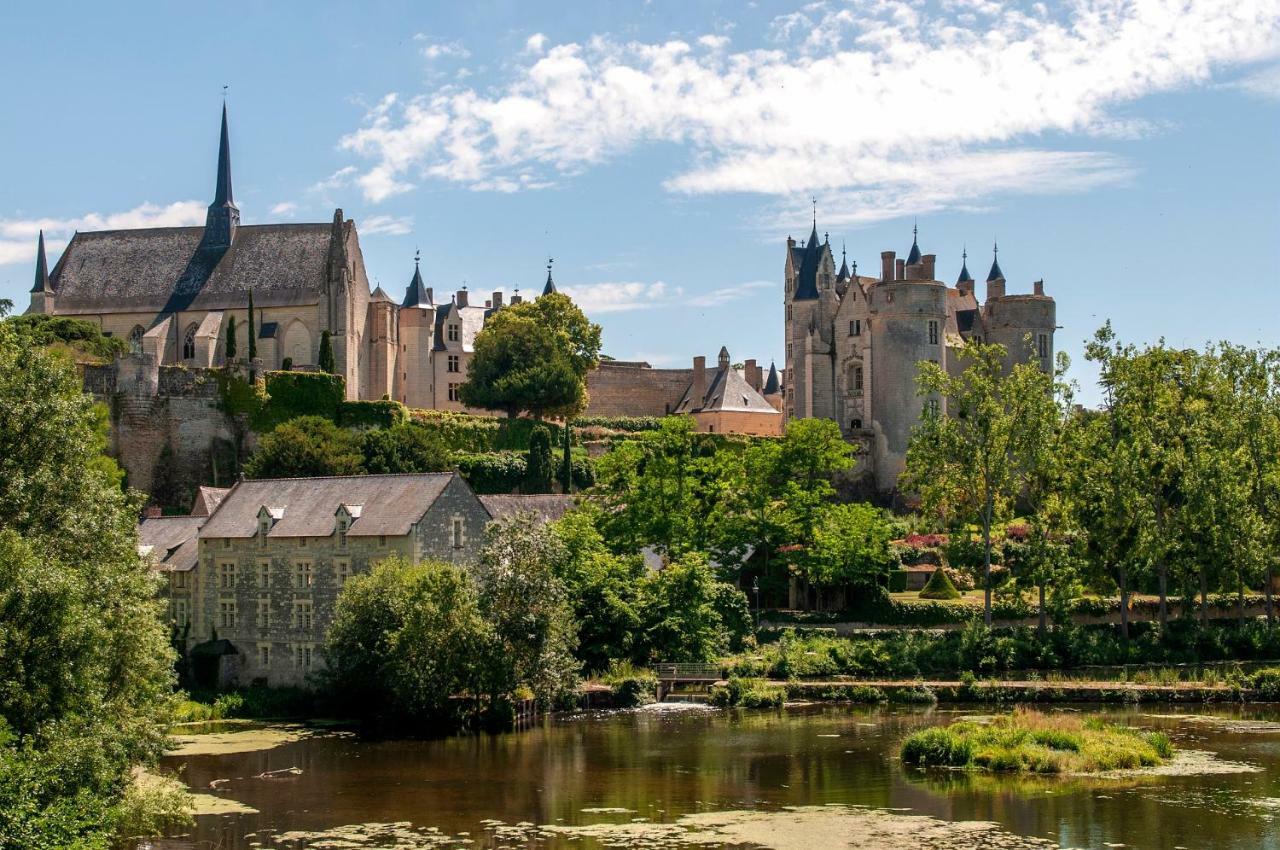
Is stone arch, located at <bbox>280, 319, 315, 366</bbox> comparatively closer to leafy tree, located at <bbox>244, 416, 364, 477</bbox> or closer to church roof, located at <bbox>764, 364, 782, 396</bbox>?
leafy tree, located at <bbox>244, 416, 364, 477</bbox>

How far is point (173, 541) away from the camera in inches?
1988

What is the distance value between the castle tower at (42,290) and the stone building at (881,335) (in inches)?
1519

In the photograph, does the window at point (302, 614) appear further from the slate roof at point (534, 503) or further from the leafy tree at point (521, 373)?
the leafy tree at point (521, 373)

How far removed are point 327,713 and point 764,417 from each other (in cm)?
5481

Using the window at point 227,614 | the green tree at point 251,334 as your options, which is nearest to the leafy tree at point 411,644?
the window at point 227,614

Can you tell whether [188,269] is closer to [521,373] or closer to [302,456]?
[521,373]

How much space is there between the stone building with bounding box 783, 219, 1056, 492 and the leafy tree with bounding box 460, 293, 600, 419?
41.2ft

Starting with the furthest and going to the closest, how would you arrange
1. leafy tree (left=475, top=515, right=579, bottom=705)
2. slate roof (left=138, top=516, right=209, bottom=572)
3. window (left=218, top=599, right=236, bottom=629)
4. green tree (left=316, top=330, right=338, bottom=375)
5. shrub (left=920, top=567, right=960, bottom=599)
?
green tree (left=316, top=330, right=338, bottom=375), shrub (left=920, top=567, right=960, bottom=599), slate roof (left=138, top=516, right=209, bottom=572), window (left=218, top=599, right=236, bottom=629), leafy tree (left=475, top=515, right=579, bottom=705)

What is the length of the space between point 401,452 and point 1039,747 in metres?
36.1

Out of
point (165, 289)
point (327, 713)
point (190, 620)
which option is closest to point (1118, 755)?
point (327, 713)

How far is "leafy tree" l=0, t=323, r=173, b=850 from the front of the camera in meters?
25.7

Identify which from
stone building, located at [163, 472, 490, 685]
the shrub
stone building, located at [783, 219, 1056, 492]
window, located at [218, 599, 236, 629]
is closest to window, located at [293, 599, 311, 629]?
stone building, located at [163, 472, 490, 685]

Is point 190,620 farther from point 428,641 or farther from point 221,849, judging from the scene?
point 221,849

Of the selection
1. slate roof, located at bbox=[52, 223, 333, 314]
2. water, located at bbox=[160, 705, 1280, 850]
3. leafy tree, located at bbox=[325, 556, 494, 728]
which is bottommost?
water, located at bbox=[160, 705, 1280, 850]
